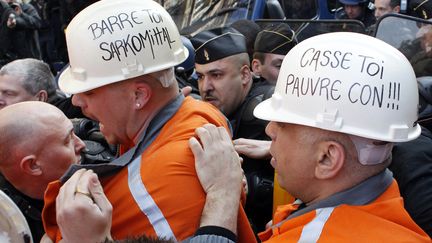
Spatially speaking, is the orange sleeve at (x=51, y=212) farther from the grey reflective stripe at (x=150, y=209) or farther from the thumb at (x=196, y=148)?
the thumb at (x=196, y=148)

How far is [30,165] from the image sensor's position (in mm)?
2766

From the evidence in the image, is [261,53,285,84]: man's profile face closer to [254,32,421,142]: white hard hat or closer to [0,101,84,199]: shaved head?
[0,101,84,199]: shaved head

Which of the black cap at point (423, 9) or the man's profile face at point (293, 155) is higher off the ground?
the man's profile face at point (293, 155)

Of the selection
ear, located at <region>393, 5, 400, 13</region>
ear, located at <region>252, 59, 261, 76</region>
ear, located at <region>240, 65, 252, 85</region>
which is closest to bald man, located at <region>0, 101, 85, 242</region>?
ear, located at <region>240, 65, 252, 85</region>

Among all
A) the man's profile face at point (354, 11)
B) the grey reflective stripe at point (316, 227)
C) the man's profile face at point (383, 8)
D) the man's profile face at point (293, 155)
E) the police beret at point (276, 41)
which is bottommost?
the man's profile face at point (354, 11)

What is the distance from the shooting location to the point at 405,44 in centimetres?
409

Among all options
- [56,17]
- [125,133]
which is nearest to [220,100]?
[125,133]

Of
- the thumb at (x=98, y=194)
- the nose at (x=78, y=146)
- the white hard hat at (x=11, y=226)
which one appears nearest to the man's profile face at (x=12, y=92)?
the nose at (x=78, y=146)

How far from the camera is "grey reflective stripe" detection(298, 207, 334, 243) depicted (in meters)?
1.89

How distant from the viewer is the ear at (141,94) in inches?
98.3

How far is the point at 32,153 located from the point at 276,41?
8.87 feet

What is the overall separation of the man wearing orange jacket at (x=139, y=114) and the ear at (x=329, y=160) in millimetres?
457

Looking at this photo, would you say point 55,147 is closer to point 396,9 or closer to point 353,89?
point 353,89

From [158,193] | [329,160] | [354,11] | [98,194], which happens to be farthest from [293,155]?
[354,11]
